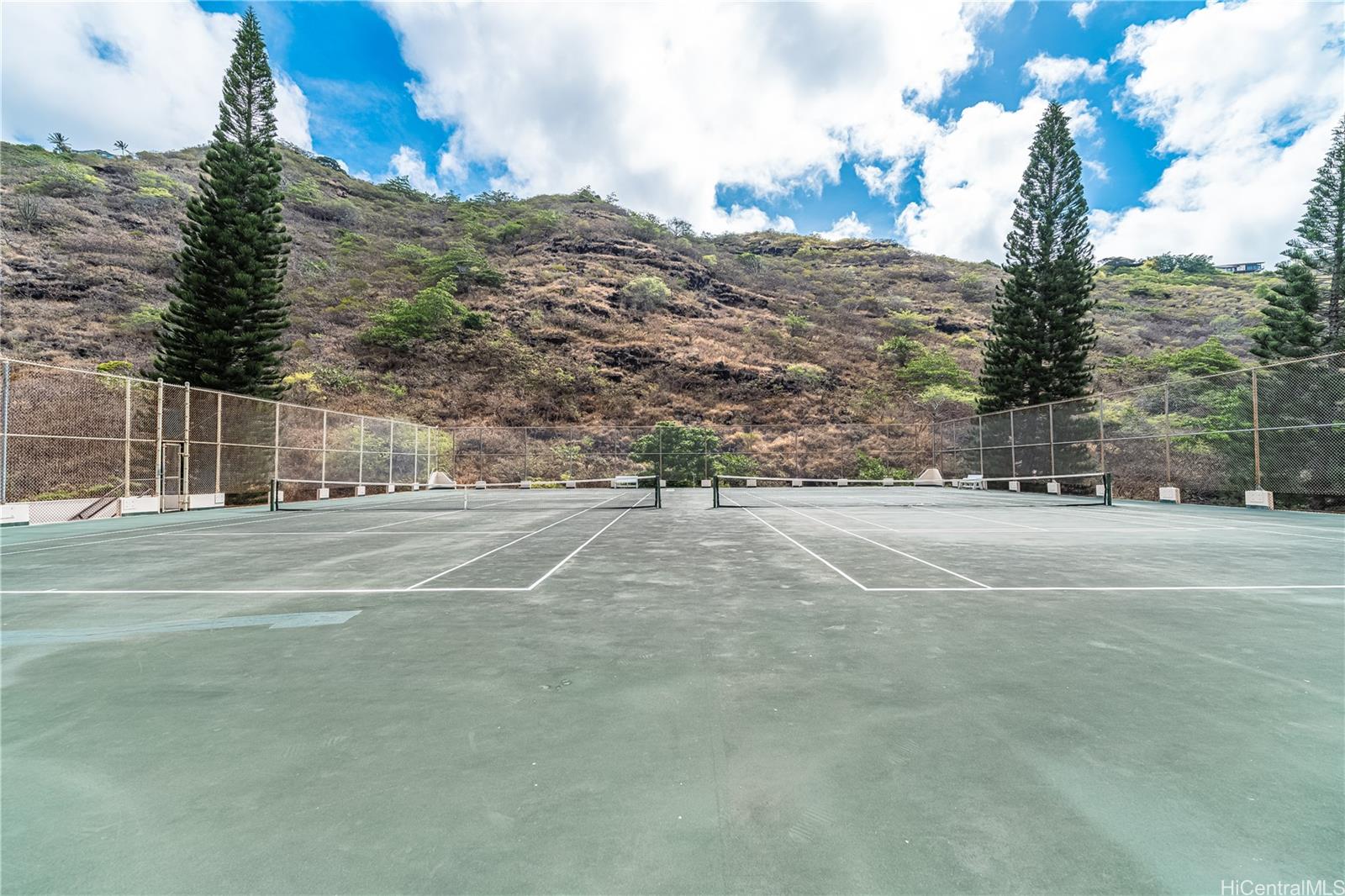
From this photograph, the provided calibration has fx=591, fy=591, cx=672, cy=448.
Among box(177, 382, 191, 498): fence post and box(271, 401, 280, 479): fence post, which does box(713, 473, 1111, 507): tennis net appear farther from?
box(177, 382, 191, 498): fence post

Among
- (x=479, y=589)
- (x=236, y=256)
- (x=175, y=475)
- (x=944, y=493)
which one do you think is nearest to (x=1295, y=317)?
(x=944, y=493)

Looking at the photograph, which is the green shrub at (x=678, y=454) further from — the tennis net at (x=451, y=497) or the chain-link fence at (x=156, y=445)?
the chain-link fence at (x=156, y=445)

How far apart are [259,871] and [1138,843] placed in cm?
285

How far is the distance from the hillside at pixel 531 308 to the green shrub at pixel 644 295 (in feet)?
1.15

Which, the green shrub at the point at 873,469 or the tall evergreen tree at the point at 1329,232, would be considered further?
→ the green shrub at the point at 873,469

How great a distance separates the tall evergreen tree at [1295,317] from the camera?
74.9 feet

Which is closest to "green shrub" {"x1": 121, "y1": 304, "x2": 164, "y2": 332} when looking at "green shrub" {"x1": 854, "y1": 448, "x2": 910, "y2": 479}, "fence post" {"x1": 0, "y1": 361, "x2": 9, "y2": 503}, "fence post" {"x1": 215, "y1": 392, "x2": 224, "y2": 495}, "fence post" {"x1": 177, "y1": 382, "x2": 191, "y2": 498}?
"fence post" {"x1": 215, "y1": 392, "x2": 224, "y2": 495}

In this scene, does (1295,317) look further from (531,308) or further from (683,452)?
(531,308)

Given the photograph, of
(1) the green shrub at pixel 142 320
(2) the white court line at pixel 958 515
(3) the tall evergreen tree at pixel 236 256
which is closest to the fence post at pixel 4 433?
(3) the tall evergreen tree at pixel 236 256

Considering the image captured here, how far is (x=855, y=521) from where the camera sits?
44.2ft

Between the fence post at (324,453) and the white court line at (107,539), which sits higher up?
the fence post at (324,453)

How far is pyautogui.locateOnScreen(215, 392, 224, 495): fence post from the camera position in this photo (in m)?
18.6

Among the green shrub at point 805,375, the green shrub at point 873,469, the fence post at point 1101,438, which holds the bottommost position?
the green shrub at point 873,469

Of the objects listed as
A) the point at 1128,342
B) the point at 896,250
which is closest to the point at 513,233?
the point at 896,250
